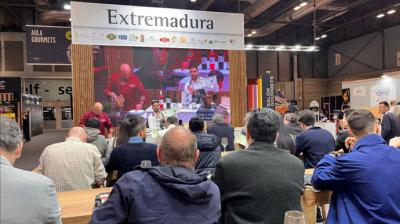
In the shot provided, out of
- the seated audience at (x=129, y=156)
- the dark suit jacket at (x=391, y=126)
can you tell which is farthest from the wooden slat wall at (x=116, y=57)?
the dark suit jacket at (x=391, y=126)

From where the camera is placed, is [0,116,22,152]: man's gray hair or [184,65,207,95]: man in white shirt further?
[184,65,207,95]: man in white shirt

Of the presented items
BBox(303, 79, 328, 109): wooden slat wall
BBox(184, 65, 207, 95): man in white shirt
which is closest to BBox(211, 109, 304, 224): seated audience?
BBox(184, 65, 207, 95): man in white shirt

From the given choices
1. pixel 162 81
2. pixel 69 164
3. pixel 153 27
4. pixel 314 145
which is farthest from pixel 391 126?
pixel 153 27

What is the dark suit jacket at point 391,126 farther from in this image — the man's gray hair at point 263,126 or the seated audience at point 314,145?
the man's gray hair at point 263,126

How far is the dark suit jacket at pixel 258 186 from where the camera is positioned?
5.78 feet

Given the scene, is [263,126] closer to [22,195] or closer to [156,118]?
[22,195]

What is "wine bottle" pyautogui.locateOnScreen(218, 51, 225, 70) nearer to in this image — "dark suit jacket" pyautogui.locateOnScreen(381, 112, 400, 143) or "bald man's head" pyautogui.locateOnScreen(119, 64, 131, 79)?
"bald man's head" pyautogui.locateOnScreen(119, 64, 131, 79)

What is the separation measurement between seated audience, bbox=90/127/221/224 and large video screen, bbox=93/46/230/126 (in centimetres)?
611

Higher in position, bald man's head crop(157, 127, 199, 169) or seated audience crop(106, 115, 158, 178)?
bald man's head crop(157, 127, 199, 169)

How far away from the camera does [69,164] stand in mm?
2807

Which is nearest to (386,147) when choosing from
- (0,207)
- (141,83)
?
(0,207)

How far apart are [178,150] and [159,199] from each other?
248 mm

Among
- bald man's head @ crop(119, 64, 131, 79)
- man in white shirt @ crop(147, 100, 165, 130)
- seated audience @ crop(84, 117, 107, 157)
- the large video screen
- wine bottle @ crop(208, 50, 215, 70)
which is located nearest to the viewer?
seated audience @ crop(84, 117, 107, 157)

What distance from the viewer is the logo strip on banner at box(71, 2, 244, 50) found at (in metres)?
6.90
